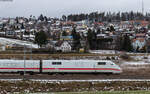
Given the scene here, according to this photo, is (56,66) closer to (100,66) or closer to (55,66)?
(55,66)

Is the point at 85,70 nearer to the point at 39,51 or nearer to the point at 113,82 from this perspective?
the point at 113,82

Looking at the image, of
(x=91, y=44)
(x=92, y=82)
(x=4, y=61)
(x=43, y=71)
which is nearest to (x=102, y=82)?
(x=92, y=82)

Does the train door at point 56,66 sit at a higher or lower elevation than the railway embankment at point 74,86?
higher

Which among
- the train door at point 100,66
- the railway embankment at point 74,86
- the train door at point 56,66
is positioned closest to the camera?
the railway embankment at point 74,86

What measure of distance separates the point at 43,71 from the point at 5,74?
20.3ft

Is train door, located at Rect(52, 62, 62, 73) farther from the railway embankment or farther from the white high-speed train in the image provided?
the railway embankment

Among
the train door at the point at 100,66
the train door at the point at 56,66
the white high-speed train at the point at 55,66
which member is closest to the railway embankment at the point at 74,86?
the train door at the point at 100,66

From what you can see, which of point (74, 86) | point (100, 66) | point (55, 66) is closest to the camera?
point (74, 86)

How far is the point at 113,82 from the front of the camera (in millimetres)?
26062

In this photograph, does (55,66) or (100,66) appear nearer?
(100,66)

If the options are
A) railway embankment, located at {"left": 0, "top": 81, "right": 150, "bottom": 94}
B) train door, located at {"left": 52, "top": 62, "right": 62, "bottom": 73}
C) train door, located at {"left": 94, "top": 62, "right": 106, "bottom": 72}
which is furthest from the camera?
train door, located at {"left": 52, "top": 62, "right": 62, "bottom": 73}

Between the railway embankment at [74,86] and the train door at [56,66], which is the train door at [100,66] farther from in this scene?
the railway embankment at [74,86]

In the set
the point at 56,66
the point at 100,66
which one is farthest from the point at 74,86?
the point at 100,66

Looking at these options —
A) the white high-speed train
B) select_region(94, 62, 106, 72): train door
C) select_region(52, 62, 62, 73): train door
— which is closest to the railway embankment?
select_region(94, 62, 106, 72): train door
